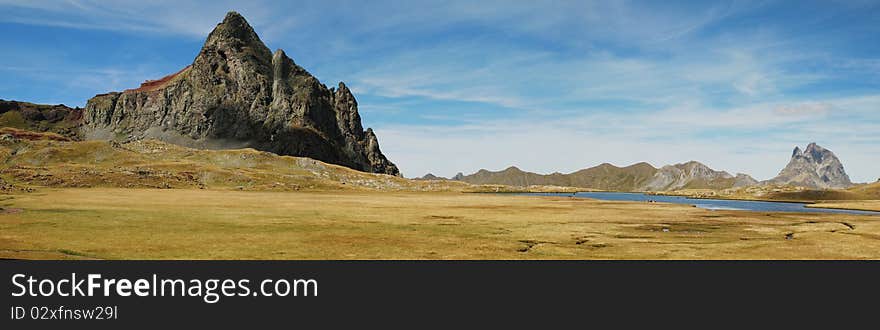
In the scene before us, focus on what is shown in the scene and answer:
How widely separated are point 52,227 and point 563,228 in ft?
144

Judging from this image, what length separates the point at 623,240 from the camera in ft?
137

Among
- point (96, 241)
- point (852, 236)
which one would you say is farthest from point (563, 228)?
point (96, 241)
